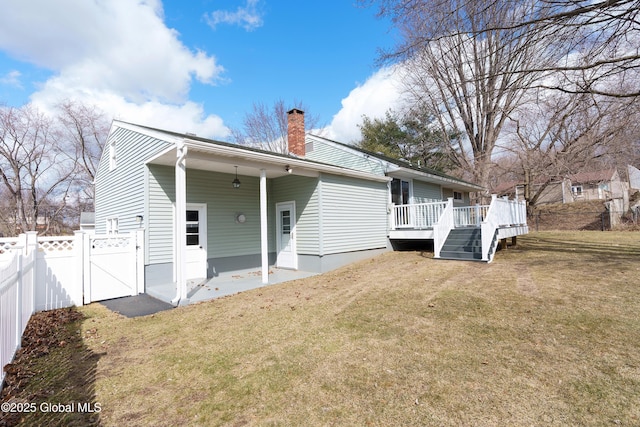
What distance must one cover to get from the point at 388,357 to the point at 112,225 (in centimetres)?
1083

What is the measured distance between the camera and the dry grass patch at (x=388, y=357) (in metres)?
2.59

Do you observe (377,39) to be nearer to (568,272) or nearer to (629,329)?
(568,272)

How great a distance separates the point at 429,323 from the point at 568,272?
470 centimetres

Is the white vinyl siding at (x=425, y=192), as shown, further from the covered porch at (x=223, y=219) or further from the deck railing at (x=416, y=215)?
the covered porch at (x=223, y=219)

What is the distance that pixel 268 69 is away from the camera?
1933cm

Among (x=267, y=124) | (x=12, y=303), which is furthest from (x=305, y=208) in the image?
(x=267, y=124)

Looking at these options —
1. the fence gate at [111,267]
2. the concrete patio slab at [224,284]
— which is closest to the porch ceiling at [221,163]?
the fence gate at [111,267]

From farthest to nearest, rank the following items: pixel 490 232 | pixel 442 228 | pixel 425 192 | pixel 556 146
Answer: pixel 556 146
pixel 425 192
pixel 442 228
pixel 490 232

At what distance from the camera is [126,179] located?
9516 mm

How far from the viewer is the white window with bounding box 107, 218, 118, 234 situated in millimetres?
10237

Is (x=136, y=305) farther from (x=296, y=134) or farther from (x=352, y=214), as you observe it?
(x=296, y=134)

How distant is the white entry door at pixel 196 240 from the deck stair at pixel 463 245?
7.53 metres

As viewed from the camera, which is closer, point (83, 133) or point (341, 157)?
point (341, 157)

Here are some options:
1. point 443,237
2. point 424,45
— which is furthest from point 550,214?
point 424,45
